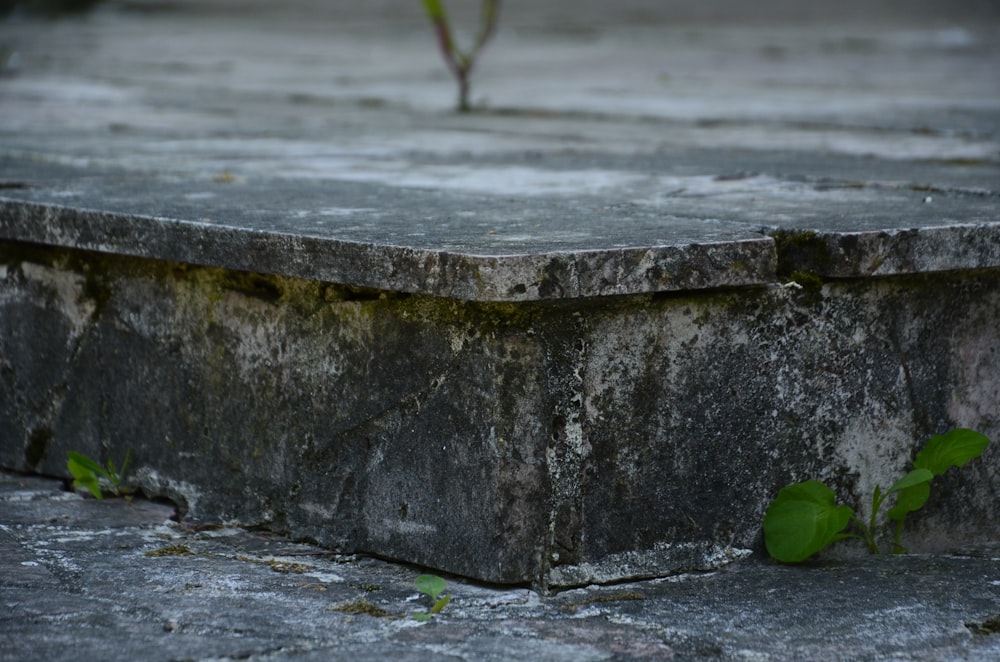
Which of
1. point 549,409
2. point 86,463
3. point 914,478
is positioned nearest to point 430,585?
point 549,409

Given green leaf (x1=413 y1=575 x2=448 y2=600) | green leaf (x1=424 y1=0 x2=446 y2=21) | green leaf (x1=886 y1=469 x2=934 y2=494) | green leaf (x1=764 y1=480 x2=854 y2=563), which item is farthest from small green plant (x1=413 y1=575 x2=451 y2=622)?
green leaf (x1=424 y1=0 x2=446 y2=21)

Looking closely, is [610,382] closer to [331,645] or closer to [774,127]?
[331,645]

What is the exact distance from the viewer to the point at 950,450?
6.22 ft

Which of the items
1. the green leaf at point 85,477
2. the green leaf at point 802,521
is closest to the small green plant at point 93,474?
the green leaf at point 85,477

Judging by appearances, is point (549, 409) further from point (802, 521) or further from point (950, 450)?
point (950, 450)

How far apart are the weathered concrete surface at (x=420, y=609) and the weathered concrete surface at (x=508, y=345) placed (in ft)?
0.23

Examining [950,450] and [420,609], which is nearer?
[420,609]

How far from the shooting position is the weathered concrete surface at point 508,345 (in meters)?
1.73

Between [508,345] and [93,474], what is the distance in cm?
85

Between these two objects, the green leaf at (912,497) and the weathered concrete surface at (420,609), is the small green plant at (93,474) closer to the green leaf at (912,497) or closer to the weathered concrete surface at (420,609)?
the weathered concrete surface at (420,609)

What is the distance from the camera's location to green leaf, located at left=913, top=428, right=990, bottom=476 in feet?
6.18

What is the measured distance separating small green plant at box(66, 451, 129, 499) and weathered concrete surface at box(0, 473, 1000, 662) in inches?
8.4

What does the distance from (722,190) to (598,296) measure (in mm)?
793

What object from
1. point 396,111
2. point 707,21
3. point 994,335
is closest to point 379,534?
point 994,335
